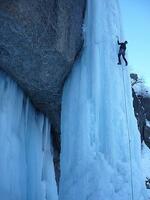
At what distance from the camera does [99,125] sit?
384 inches

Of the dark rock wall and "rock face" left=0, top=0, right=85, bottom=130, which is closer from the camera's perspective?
"rock face" left=0, top=0, right=85, bottom=130

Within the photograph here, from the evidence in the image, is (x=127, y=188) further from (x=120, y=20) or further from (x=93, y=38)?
(x=120, y=20)

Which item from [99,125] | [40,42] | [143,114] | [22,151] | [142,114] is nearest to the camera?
[40,42]

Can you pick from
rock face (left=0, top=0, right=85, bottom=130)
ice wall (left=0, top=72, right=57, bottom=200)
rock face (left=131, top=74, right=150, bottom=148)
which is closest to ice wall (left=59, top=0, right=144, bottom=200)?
rock face (left=0, top=0, right=85, bottom=130)

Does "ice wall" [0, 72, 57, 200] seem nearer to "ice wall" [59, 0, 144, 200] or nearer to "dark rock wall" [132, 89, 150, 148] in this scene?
"ice wall" [59, 0, 144, 200]

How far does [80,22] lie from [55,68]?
1731mm

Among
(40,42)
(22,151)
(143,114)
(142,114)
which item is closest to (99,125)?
(22,151)

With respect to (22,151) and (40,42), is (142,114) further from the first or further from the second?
(40,42)

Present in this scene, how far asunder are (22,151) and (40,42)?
3.34m

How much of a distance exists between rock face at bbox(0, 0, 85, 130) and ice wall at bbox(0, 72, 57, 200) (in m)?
0.56

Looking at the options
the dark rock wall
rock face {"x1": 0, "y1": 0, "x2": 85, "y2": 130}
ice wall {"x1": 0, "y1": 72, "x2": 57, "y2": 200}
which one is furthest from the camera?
the dark rock wall

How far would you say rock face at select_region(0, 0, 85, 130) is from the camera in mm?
9078

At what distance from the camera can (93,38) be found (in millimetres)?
10820

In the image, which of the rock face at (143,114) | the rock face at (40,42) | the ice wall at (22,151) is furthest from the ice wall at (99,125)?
the rock face at (143,114)
